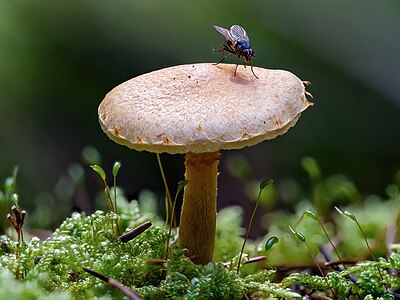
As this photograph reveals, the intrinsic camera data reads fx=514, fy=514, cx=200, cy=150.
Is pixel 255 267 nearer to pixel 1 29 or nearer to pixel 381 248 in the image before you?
pixel 381 248

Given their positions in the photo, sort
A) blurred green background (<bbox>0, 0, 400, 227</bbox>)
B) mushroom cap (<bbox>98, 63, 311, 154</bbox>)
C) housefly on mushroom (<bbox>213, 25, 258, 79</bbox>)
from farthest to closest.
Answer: blurred green background (<bbox>0, 0, 400, 227</bbox>)
housefly on mushroom (<bbox>213, 25, 258, 79</bbox>)
mushroom cap (<bbox>98, 63, 311, 154</bbox>)

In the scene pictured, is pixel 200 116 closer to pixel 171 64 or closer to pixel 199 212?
pixel 199 212

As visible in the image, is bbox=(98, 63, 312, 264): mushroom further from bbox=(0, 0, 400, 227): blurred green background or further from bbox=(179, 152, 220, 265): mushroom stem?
bbox=(0, 0, 400, 227): blurred green background

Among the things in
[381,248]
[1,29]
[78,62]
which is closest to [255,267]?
[381,248]

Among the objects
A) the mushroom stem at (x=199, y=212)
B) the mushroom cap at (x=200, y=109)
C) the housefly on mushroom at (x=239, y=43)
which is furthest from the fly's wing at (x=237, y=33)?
the mushroom stem at (x=199, y=212)

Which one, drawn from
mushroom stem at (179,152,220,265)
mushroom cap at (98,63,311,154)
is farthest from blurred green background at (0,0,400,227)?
mushroom cap at (98,63,311,154)

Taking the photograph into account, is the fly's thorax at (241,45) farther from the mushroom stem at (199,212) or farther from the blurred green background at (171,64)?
the blurred green background at (171,64)

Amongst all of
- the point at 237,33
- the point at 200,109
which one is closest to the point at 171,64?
the point at 237,33
